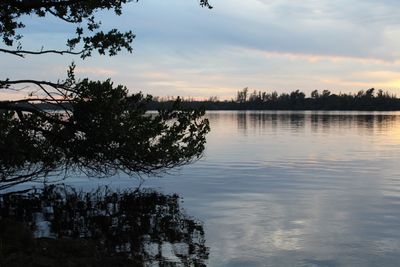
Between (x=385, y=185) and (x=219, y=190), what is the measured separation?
→ 8777 mm

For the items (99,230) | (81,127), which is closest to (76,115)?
(81,127)

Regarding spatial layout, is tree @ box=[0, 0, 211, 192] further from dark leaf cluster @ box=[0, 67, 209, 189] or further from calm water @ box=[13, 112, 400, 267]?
calm water @ box=[13, 112, 400, 267]


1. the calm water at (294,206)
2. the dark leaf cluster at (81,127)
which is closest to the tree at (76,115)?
the dark leaf cluster at (81,127)

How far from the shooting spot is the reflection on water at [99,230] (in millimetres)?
10523

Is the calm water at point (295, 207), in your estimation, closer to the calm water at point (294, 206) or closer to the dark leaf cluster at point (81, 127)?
the calm water at point (294, 206)

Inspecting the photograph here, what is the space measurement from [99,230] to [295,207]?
8072 mm

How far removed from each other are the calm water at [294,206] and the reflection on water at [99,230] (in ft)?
2.78

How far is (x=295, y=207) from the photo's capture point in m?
19.3

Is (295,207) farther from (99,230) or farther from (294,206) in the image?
(99,230)

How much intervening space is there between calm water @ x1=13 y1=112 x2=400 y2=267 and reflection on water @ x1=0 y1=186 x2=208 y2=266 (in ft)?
2.78

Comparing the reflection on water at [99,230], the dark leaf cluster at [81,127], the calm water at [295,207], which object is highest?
the dark leaf cluster at [81,127]

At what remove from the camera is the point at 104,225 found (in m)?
16.0

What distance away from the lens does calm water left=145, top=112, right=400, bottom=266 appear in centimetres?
1310

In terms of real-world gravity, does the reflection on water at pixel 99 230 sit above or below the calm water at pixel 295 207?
above
